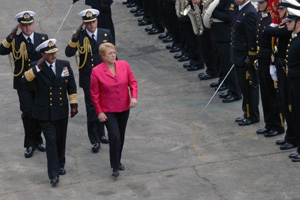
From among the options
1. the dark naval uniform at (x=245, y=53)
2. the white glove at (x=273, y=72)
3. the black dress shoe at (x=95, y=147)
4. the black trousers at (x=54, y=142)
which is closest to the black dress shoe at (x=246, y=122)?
the dark naval uniform at (x=245, y=53)

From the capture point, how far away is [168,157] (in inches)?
464

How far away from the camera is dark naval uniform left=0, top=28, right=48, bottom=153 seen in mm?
12242

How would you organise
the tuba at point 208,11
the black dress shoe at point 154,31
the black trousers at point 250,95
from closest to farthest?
the black trousers at point 250,95 < the tuba at point 208,11 < the black dress shoe at point 154,31

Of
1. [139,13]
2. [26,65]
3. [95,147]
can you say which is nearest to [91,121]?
[95,147]

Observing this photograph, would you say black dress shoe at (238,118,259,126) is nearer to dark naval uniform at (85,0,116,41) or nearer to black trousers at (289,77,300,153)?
black trousers at (289,77,300,153)

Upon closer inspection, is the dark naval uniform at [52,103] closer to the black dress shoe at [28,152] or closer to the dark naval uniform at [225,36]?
the black dress shoe at [28,152]

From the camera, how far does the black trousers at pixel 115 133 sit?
36.4ft

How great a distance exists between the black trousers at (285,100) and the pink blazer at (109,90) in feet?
6.61

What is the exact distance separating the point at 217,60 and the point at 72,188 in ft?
15.7

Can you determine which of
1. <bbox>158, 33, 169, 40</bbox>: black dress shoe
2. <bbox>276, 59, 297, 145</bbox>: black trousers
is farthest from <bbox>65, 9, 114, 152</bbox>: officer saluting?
<bbox>158, 33, 169, 40</bbox>: black dress shoe

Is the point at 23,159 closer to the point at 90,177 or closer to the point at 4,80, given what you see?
the point at 90,177

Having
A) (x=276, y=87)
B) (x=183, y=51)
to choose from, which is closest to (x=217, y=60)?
(x=183, y=51)

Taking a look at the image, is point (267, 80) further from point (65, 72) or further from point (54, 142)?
point (54, 142)

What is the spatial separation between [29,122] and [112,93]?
191 cm
